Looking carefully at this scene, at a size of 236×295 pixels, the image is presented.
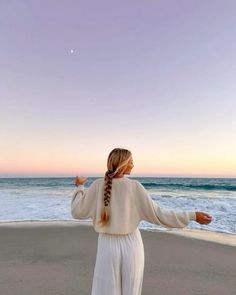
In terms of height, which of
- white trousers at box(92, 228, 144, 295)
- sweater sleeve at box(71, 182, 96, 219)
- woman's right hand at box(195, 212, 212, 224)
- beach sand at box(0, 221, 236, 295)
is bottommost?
beach sand at box(0, 221, 236, 295)

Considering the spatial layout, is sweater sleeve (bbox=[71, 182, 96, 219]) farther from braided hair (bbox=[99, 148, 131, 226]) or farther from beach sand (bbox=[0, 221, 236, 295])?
beach sand (bbox=[0, 221, 236, 295])

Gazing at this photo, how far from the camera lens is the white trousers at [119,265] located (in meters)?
2.27

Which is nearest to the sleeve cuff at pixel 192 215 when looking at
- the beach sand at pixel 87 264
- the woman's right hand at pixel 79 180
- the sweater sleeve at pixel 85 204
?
the sweater sleeve at pixel 85 204

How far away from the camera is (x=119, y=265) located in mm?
2277

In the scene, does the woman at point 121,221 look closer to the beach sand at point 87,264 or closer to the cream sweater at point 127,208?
the cream sweater at point 127,208

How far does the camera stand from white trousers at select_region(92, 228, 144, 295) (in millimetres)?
2268

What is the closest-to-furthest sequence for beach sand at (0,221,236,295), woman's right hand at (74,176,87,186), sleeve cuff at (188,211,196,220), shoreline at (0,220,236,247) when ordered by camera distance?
1. sleeve cuff at (188,211,196,220)
2. woman's right hand at (74,176,87,186)
3. beach sand at (0,221,236,295)
4. shoreline at (0,220,236,247)

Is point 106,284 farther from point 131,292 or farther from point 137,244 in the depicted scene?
point 137,244

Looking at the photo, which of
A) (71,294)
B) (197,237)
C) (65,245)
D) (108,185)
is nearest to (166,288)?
(71,294)

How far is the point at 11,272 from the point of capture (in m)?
4.80

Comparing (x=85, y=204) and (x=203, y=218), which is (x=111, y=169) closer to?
(x=85, y=204)

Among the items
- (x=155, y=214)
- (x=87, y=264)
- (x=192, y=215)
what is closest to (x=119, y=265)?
(x=155, y=214)

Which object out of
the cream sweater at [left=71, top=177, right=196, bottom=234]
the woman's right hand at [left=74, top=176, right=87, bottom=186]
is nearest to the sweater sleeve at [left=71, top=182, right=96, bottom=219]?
the cream sweater at [left=71, top=177, right=196, bottom=234]

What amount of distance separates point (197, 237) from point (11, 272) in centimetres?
462
